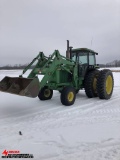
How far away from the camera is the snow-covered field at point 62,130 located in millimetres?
3665

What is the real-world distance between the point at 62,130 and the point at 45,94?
386 centimetres

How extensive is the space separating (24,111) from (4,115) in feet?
2.45

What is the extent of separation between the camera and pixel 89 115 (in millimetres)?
6121

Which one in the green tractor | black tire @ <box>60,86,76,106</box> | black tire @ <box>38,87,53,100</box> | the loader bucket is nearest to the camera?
the loader bucket

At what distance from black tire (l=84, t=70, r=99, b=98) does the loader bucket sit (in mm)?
3147

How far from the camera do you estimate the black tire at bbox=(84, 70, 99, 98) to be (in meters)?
8.85

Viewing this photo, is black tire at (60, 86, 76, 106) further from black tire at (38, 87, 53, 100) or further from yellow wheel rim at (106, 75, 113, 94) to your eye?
yellow wheel rim at (106, 75, 113, 94)

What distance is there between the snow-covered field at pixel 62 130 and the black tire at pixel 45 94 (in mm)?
969

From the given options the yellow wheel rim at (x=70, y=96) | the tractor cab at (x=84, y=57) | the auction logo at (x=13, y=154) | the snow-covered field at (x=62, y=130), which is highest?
the tractor cab at (x=84, y=57)

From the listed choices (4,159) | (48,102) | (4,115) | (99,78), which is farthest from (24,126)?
(99,78)

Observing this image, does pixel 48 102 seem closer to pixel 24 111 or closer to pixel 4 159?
pixel 24 111

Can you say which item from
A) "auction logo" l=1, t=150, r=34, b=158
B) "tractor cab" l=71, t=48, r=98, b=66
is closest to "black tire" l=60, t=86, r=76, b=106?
"tractor cab" l=71, t=48, r=98, b=66

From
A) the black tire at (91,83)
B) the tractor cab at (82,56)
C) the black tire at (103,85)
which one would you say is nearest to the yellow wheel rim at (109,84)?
the black tire at (103,85)

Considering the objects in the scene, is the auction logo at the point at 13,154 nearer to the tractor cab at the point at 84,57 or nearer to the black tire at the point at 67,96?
the black tire at the point at 67,96
